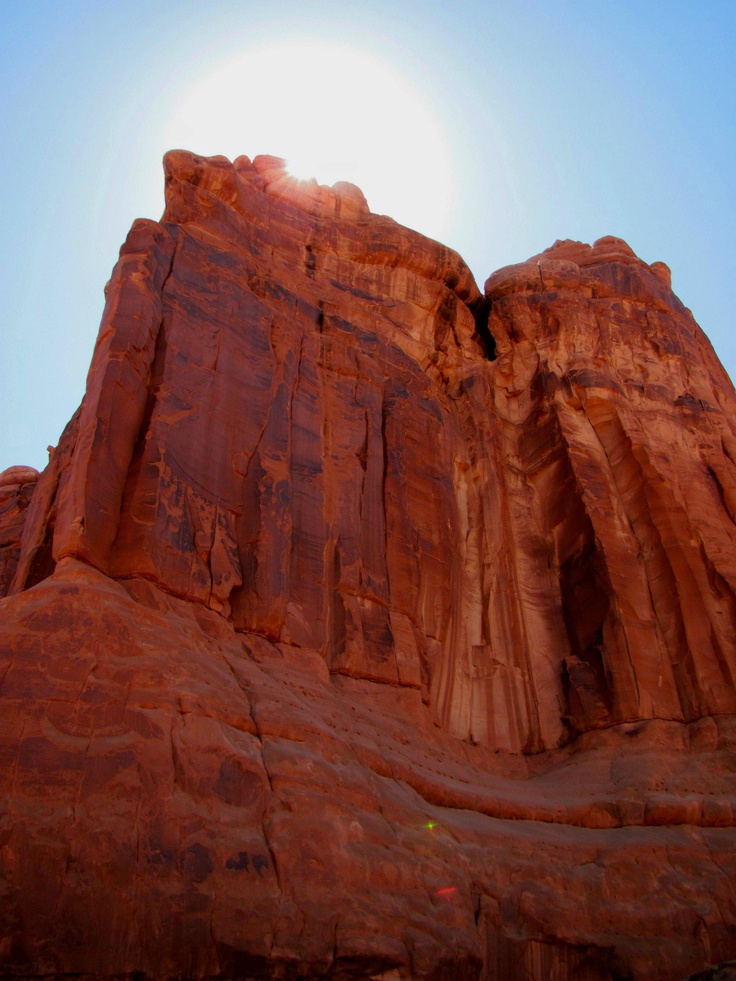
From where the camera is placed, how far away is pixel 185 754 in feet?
33.5

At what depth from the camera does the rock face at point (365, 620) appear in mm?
9531

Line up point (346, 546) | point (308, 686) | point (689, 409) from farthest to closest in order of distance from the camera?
point (689, 409)
point (346, 546)
point (308, 686)

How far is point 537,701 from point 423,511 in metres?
4.84

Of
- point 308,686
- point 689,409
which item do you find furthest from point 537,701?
point 689,409

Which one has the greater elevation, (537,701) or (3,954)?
(537,701)

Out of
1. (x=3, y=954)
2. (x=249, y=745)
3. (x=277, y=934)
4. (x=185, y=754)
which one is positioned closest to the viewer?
(x=3, y=954)

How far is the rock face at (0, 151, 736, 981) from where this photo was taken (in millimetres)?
9531

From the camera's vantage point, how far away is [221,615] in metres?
14.2

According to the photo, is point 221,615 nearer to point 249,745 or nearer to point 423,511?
point 249,745

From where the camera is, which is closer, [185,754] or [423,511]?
[185,754]

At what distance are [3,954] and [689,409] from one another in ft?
69.4

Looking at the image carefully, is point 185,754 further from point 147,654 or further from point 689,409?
point 689,409

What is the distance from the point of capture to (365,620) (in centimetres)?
1703

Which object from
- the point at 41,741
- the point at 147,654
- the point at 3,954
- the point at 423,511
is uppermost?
the point at 423,511
